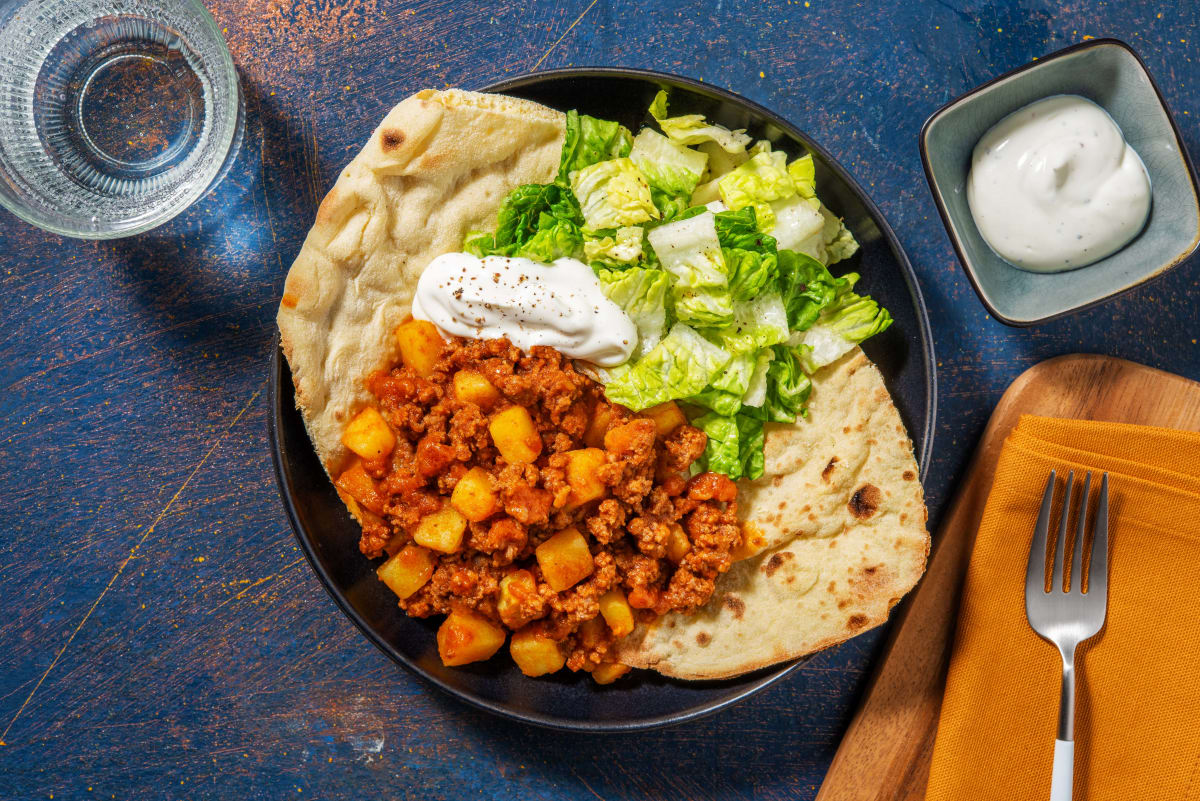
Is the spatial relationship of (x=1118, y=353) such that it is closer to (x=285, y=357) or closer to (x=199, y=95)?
(x=285, y=357)

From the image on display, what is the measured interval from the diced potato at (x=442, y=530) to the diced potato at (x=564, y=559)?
277mm

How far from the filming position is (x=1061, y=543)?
2891mm

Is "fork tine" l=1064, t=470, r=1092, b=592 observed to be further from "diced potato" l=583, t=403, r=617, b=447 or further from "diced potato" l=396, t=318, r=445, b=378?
"diced potato" l=396, t=318, r=445, b=378

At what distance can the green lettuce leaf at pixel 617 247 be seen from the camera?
8.86 feet

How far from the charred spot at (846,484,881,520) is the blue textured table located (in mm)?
518

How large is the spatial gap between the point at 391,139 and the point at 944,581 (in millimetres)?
2674

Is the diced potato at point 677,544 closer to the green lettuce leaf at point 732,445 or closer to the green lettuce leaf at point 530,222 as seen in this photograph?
the green lettuce leaf at point 732,445

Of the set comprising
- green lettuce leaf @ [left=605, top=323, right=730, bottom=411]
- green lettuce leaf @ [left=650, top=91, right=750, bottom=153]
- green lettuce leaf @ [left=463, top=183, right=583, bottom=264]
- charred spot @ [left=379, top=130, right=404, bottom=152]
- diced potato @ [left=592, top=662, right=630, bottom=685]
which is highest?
green lettuce leaf @ [left=650, top=91, right=750, bottom=153]

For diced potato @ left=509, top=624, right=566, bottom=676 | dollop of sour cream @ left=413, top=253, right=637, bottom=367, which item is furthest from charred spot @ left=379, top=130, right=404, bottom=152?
diced potato @ left=509, top=624, right=566, bottom=676

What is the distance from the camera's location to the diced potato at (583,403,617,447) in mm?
2775

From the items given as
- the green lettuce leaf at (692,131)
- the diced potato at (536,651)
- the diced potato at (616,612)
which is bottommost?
the diced potato at (536,651)

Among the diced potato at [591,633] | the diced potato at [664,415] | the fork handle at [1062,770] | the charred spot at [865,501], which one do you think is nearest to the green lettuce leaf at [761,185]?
the diced potato at [664,415]

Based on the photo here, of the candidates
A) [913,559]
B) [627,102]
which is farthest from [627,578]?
[627,102]

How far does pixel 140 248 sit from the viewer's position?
321 cm
